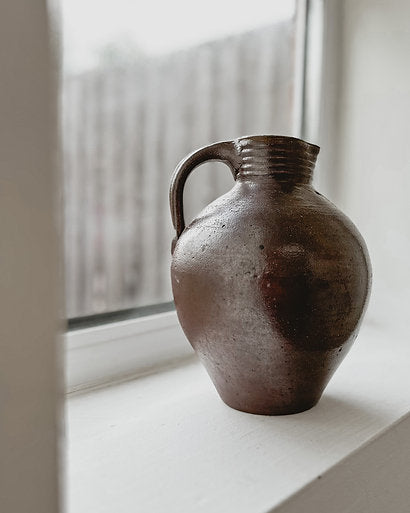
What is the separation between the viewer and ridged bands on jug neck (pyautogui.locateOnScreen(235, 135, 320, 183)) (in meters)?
0.62

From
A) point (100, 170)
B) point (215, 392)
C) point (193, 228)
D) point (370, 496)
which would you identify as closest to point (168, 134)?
point (100, 170)

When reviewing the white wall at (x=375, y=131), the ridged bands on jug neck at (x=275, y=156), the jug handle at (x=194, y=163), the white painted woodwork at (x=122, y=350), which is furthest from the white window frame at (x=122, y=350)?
the white wall at (x=375, y=131)

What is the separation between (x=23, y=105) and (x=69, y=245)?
46 centimetres

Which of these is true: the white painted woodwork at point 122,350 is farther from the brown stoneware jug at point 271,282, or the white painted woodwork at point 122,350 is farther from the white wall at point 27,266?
the white wall at point 27,266

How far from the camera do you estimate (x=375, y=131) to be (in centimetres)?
101

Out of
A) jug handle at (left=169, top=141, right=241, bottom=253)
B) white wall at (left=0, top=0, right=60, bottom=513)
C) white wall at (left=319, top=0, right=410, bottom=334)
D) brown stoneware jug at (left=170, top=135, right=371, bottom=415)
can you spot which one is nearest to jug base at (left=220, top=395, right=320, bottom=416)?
brown stoneware jug at (left=170, top=135, right=371, bottom=415)

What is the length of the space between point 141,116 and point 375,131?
0.44 metres

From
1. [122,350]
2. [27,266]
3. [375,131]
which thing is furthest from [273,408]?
[375,131]

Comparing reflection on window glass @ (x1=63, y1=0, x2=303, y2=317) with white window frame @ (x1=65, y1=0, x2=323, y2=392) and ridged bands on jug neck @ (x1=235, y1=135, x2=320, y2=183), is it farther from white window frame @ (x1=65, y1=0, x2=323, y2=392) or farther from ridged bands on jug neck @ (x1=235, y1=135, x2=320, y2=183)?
ridged bands on jug neck @ (x1=235, y1=135, x2=320, y2=183)

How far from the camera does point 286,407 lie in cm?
62

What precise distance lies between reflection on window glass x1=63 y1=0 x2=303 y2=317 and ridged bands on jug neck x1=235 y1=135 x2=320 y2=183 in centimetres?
24

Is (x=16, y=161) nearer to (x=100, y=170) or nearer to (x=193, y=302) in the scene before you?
(x=193, y=302)

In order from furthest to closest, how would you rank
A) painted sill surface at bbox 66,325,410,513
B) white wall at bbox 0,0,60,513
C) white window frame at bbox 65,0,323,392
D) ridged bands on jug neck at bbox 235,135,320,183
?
white window frame at bbox 65,0,323,392 < ridged bands on jug neck at bbox 235,135,320,183 < painted sill surface at bbox 66,325,410,513 < white wall at bbox 0,0,60,513

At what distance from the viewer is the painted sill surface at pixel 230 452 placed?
460 millimetres
